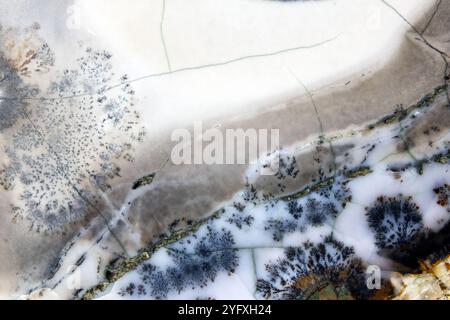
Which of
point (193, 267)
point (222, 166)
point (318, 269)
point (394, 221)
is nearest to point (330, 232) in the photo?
point (318, 269)

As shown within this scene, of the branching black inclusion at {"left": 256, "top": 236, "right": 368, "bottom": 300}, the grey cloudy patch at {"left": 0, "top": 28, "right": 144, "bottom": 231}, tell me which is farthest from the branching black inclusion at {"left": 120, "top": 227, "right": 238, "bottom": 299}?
the grey cloudy patch at {"left": 0, "top": 28, "right": 144, "bottom": 231}

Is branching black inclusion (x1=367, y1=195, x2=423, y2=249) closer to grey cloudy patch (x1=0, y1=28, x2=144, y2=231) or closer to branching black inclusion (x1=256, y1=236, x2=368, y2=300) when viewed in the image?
branching black inclusion (x1=256, y1=236, x2=368, y2=300)

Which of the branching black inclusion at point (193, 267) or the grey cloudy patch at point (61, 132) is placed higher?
the grey cloudy patch at point (61, 132)

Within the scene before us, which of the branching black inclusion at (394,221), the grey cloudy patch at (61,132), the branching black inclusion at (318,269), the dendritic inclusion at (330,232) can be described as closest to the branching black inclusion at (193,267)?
the dendritic inclusion at (330,232)

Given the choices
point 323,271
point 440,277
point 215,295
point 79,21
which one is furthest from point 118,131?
point 440,277

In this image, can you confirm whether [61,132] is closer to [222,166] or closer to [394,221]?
[222,166]

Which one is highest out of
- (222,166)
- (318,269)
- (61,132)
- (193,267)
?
(61,132)

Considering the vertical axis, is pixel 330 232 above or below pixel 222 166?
below

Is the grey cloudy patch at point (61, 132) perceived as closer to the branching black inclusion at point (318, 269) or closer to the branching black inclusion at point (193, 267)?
the branching black inclusion at point (193, 267)
